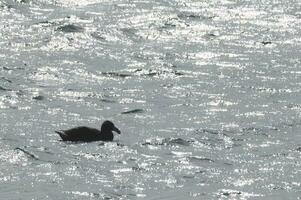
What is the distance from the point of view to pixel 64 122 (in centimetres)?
2923

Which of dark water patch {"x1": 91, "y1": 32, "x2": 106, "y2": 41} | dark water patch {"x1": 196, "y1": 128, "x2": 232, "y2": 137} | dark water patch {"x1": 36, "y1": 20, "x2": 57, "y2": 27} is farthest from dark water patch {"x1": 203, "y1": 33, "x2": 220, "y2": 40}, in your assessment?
dark water patch {"x1": 196, "y1": 128, "x2": 232, "y2": 137}

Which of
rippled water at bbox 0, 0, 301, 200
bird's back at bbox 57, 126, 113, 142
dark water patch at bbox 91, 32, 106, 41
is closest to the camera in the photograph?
rippled water at bbox 0, 0, 301, 200

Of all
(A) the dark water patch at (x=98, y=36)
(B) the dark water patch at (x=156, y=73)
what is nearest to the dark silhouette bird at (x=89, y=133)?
(B) the dark water patch at (x=156, y=73)

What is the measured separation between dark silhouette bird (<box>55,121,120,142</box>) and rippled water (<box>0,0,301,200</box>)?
249mm

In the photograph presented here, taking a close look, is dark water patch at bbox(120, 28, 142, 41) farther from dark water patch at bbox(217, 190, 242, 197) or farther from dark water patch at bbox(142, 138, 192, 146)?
dark water patch at bbox(217, 190, 242, 197)

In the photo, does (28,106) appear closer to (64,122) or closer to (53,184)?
(64,122)

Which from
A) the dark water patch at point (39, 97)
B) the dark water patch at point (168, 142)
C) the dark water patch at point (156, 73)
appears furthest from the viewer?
the dark water patch at point (156, 73)

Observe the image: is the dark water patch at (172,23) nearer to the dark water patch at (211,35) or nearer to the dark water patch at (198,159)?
the dark water patch at (211,35)

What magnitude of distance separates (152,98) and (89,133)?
5942mm

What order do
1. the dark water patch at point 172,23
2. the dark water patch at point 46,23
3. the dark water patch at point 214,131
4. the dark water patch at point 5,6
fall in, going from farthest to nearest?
the dark water patch at point 5,6 → the dark water patch at point 172,23 → the dark water patch at point 46,23 → the dark water patch at point 214,131

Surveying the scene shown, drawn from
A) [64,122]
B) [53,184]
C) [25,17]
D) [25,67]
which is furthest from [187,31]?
[53,184]

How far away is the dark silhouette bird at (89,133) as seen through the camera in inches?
1050

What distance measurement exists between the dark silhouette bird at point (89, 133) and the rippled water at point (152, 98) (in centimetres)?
25

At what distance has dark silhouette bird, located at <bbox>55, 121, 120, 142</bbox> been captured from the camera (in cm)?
2667
